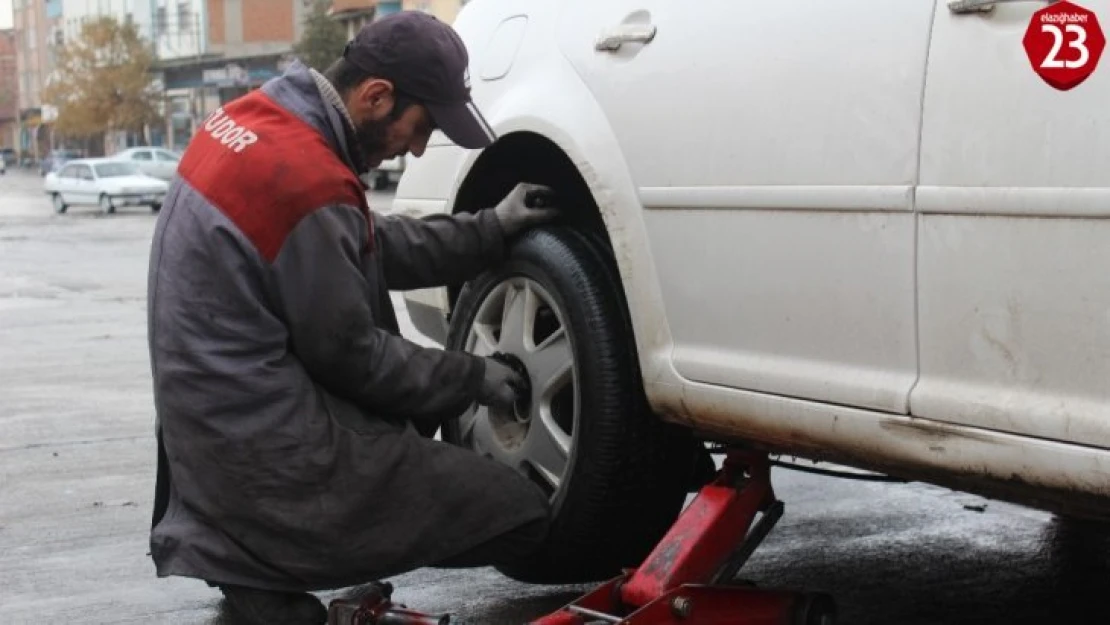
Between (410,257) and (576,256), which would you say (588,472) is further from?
(410,257)

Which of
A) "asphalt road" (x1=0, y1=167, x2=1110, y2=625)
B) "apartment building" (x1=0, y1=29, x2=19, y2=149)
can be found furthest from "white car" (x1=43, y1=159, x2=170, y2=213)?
"apartment building" (x1=0, y1=29, x2=19, y2=149)

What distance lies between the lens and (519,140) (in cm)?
388

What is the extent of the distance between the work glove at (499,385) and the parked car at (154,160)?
42378 mm

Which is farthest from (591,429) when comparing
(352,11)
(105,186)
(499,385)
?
(352,11)

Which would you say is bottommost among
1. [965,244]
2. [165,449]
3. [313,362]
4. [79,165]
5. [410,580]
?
[79,165]

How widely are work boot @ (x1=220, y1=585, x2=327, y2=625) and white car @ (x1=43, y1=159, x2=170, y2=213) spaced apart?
3504cm

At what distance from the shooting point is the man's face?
343 cm

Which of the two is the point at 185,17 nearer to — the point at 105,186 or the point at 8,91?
the point at 105,186

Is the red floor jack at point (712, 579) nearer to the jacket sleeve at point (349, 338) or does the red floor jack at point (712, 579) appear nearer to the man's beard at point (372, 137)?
the jacket sleeve at point (349, 338)

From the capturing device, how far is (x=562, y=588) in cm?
419

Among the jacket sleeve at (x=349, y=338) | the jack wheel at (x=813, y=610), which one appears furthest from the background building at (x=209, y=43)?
the jack wheel at (x=813, y=610)

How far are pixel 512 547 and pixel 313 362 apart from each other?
2.06ft

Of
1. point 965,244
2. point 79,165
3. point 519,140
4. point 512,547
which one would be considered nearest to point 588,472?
point 512,547

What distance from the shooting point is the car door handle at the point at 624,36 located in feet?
11.2
